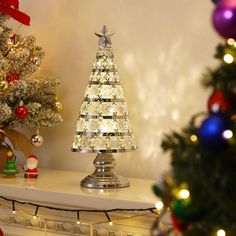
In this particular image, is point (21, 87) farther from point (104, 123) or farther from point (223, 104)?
point (223, 104)

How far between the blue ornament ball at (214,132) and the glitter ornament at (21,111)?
1.10m

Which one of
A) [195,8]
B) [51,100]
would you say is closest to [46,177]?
[51,100]

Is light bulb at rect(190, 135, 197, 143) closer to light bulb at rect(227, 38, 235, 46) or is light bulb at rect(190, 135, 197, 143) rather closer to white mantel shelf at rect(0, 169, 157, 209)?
light bulb at rect(227, 38, 235, 46)

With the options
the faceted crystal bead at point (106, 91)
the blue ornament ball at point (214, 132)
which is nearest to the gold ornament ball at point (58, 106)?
the faceted crystal bead at point (106, 91)

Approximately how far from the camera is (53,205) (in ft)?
5.62

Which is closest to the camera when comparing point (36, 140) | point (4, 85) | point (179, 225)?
point (179, 225)

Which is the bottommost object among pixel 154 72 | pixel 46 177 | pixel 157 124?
pixel 46 177

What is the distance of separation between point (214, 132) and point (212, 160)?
4cm

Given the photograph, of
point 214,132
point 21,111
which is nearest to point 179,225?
point 214,132

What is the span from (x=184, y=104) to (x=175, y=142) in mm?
850

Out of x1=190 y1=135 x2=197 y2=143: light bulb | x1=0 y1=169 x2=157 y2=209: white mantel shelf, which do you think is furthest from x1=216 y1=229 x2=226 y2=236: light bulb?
x1=0 y1=169 x2=157 y2=209: white mantel shelf

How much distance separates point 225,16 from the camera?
2.77ft

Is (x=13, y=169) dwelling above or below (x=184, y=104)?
below

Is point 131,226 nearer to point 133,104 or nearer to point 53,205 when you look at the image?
point 53,205
